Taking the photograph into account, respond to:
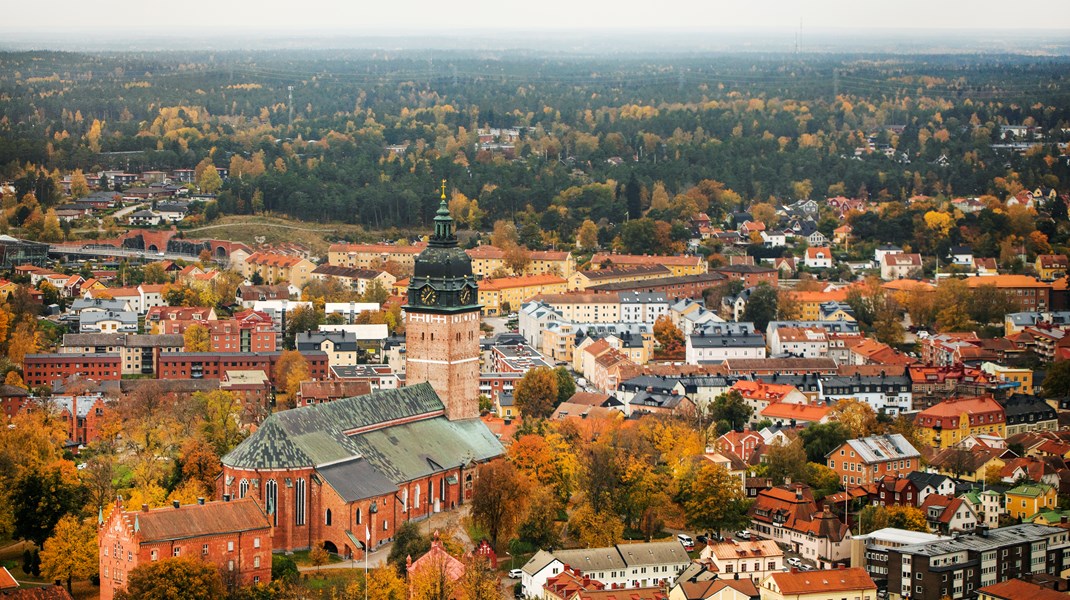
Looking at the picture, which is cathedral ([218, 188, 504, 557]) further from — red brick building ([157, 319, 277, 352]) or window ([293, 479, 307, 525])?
red brick building ([157, 319, 277, 352])

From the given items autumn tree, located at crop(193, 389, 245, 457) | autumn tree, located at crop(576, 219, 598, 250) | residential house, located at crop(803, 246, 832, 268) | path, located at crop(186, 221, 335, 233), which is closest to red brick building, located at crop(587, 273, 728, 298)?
residential house, located at crop(803, 246, 832, 268)

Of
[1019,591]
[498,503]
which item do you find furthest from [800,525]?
[498,503]

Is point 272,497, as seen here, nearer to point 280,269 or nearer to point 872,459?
point 872,459

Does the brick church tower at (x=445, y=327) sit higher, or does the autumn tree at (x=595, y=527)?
the brick church tower at (x=445, y=327)

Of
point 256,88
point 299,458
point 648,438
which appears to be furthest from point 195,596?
point 256,88

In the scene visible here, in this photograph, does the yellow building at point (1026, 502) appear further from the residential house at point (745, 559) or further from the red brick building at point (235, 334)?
the red brick building at point (235, 334)

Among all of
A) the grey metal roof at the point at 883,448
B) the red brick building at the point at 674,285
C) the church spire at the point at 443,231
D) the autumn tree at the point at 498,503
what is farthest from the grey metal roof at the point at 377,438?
the red brick building at the point at 674,285
